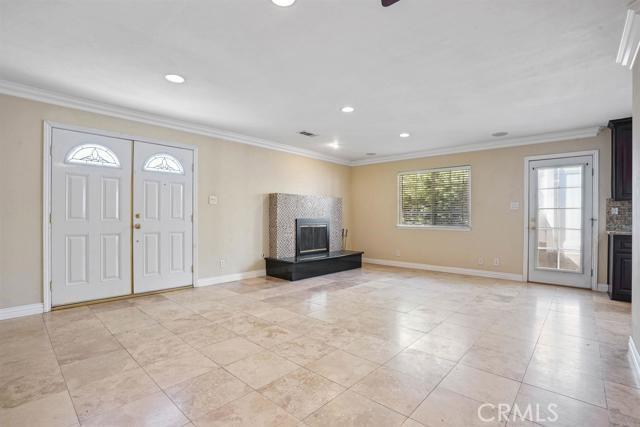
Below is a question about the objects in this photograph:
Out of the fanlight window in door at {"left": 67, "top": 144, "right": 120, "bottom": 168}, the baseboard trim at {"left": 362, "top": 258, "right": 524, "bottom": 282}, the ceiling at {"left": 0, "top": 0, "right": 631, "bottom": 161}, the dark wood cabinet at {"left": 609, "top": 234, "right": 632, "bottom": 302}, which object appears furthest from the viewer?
the baseboard trim at {"left": 362, "top": 258, "right": 524, "bottom": 282}

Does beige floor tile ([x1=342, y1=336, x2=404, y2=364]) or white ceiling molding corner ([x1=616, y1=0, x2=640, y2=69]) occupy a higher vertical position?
white ceiling molding corner ([x1=616, y1=0, x2=640, y2=69])

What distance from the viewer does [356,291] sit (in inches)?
185

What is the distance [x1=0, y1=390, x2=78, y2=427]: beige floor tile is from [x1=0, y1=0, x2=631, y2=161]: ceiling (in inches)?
103

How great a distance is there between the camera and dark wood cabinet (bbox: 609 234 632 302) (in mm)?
4160

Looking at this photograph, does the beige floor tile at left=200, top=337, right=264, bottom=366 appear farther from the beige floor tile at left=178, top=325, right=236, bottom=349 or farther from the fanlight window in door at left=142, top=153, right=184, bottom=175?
the fanlight window in door at left=142, top=153, right=184, bottom=175

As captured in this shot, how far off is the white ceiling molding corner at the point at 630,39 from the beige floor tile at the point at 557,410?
2583 mm

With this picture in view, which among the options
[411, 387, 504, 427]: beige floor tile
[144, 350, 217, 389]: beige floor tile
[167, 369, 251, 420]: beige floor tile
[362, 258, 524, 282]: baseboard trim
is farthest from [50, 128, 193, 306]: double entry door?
[362, 258, 524, 282]: baseboard trim

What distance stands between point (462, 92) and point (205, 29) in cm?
274

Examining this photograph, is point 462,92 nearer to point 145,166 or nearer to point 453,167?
point 453,167

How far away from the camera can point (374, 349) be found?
8.77 feet

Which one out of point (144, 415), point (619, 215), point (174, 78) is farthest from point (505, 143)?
point (144, 415)

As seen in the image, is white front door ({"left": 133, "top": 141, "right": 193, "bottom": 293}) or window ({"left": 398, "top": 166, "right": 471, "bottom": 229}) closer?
white front door ({"left": 133, "top": 141, "right": 193, "bottom": 293})

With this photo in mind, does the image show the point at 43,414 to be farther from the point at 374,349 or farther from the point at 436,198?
the point at 436,198

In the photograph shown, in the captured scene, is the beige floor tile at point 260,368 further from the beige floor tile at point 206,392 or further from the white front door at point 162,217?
the white front door at point 162,217
